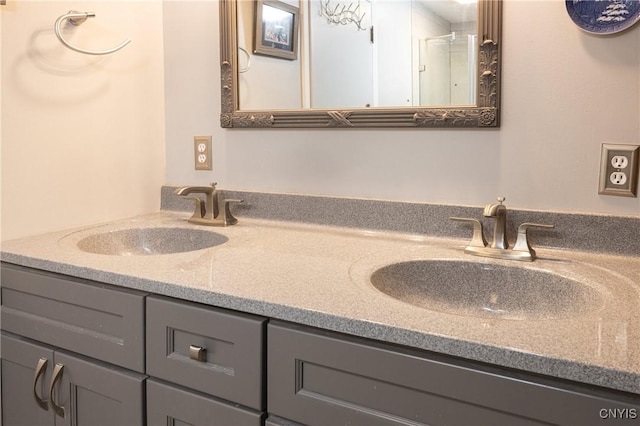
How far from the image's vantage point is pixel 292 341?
0.87m

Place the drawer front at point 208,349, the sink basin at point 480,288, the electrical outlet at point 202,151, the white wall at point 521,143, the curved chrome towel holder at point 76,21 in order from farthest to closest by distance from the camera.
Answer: the electrical outlet at point 202,151 < the curved chrome towel holder at point 76,21 < the white wall at point 521,143 < the sink basin at point 480,288 < the drawer front at point 208,349

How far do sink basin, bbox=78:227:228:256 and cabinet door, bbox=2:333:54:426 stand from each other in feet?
1.03

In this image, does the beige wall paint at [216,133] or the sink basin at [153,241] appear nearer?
the beige wall paint at [216,133]

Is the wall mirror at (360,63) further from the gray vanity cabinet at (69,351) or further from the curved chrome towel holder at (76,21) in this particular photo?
the gray vanity cabinet at (69,351)

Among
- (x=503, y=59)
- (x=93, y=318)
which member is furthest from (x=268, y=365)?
(x=503, y=59)

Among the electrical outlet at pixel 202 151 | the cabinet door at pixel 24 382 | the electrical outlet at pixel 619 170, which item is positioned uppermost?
the electrical outlet at pixel 202 151

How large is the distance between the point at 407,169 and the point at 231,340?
665 mm

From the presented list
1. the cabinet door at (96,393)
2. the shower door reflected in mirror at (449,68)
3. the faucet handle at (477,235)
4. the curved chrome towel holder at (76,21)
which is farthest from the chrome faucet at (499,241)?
the curved chrome towel holder at (76,21)

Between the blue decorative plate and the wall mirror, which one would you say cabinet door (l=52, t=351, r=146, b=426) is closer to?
the wall mirror

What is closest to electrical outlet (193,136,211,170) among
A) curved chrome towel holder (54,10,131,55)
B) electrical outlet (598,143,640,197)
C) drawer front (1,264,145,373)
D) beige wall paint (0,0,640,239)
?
beige wall paint (0,0,640,239)

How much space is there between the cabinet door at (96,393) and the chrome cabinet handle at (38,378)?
0.10ft

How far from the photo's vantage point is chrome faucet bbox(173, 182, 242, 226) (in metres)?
1.55

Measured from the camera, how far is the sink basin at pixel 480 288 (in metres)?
1.03

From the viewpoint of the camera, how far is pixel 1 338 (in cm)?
124
